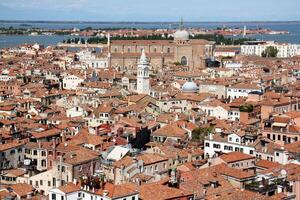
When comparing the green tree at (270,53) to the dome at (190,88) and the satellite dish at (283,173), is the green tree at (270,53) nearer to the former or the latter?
the dome at (190,88)

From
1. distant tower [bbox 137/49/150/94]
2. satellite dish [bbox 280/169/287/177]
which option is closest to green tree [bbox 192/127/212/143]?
satellite dish [bbox 280/169/287/177]

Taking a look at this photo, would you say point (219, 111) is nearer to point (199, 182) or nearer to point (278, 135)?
point (278, 135)

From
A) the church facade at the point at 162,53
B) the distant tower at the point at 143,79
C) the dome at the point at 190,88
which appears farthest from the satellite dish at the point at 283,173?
the church facade at the point at 162,53

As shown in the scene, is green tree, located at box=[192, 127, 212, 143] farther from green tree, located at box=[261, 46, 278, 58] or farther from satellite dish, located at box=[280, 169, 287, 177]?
green tree, located at box=[261, 46, 278, 58]

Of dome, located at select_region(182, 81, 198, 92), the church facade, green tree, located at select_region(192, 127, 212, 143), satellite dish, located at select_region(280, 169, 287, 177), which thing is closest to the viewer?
satellite dish, located at select_region(280, 169, 287, 177)

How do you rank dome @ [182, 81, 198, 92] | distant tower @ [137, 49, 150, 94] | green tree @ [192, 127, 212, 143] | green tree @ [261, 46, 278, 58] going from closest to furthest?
green tree @ [192, 127, 212, 143], dome @ [182, 81, 198, 92], distant tower @ [137, 49, 150, 94], green tree @ [261, 46, 278, 58]

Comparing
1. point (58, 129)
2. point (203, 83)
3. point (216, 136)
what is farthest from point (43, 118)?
point (203, 83)

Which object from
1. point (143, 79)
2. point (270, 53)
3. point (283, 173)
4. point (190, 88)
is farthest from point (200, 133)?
point (270, 53)
